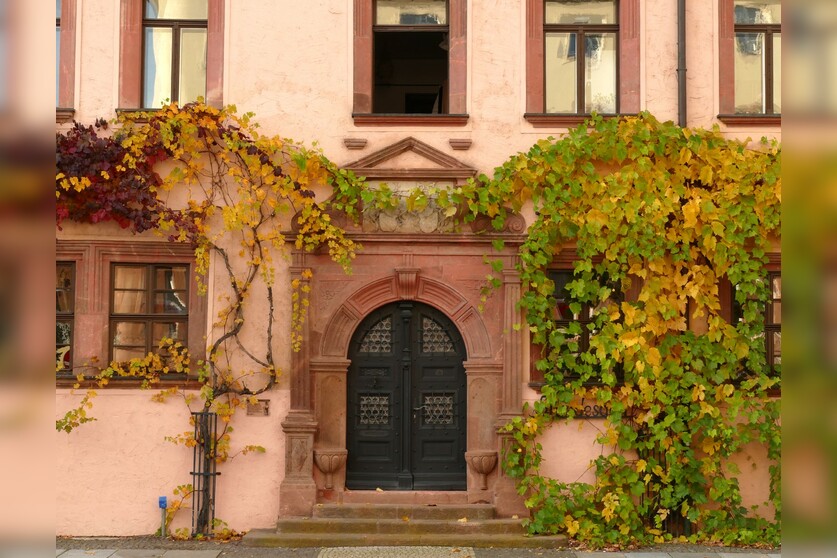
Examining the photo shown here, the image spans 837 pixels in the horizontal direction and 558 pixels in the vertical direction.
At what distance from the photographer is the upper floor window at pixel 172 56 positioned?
10195 millimetres

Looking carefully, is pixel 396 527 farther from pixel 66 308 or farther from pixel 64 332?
pixel 66 308

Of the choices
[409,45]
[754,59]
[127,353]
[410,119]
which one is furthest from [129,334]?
[754,59]

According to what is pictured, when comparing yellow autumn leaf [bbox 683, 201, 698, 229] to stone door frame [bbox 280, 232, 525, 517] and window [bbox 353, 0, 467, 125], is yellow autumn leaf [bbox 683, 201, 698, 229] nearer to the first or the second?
stone door frame [bbox 280, 232, 525, 517]

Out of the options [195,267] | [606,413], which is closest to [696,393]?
[606,413]

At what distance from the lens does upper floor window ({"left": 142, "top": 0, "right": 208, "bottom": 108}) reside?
1020 cm

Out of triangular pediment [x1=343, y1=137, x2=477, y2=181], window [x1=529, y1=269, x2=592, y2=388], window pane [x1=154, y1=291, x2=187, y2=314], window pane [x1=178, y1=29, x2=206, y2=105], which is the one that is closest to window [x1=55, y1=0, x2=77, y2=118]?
window pane [x1=178, y1=29, x2=206, y2=105]

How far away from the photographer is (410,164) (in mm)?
9961

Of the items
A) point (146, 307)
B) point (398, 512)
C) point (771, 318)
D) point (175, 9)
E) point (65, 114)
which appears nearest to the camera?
point (398, 512)

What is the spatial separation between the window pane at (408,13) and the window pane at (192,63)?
82.6 inches

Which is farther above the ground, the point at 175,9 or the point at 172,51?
the point at 175,9

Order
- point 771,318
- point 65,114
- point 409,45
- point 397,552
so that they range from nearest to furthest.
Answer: point 397,552, point 65,114, point 771,318, point 409,45

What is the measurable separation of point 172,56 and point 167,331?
127 inches

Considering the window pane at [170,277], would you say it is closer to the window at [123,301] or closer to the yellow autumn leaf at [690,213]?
the window at [123,301]

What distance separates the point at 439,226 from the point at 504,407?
2.18 meters
